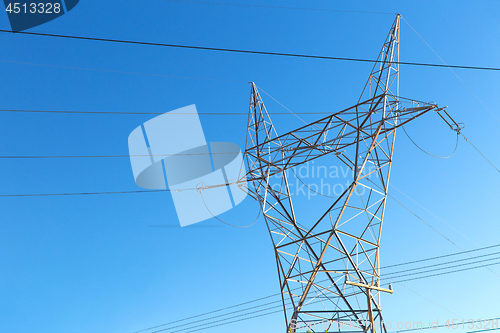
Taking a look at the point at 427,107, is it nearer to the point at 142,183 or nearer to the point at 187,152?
the point at 187,152

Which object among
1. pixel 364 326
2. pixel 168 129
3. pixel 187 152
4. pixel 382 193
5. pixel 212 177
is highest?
pixel 168 129

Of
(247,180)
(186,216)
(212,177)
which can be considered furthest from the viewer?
(186,216)

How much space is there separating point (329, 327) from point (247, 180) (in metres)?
7.74

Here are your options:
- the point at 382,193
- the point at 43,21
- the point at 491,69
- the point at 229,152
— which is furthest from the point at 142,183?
the point at 491,69

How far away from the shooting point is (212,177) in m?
27.2

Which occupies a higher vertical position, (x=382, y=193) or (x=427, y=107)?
(x=427, y=107)

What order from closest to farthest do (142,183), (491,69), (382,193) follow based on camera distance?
(491,69) < (382,193) < (142,183)

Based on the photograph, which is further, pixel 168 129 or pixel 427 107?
pixel 168 129

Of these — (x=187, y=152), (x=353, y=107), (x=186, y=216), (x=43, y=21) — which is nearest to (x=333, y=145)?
(x=353, y=107)

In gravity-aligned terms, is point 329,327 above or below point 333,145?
below

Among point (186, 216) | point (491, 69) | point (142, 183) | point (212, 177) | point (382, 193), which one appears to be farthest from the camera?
point (186, 216)

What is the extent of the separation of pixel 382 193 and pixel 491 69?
259 inches

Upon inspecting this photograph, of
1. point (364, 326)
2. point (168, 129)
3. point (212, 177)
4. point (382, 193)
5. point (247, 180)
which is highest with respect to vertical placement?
point (168, 129)

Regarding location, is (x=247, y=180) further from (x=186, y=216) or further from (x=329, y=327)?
(x=186, y=216)
